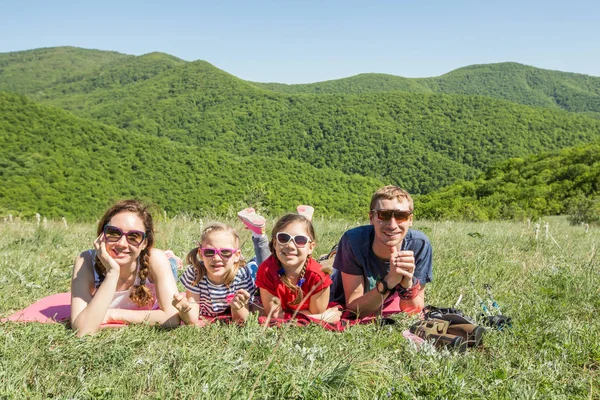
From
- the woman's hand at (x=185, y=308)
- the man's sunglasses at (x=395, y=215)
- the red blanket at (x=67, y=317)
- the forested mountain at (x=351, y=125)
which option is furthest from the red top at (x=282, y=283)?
the forested mountain at (x=351, y=125)

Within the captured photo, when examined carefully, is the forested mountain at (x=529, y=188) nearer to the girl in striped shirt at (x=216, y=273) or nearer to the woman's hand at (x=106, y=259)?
the girl in striped shirt at (x=216, y=273)

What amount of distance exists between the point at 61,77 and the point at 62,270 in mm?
218459

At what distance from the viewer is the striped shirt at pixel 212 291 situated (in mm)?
3740

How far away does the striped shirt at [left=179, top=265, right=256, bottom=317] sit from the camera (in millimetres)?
3740

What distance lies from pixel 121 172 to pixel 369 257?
68.2 metres

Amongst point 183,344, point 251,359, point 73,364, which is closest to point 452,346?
point 251,359

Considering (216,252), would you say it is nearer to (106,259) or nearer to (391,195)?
(106,259)

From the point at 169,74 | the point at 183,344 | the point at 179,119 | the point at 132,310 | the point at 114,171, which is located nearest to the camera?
the point at 183,344

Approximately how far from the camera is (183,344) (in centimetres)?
286

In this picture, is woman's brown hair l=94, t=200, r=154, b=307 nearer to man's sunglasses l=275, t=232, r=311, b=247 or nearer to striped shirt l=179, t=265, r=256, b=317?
striped shirt l=179, t=265, r=256, b=317

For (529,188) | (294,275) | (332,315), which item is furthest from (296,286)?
(529,188)

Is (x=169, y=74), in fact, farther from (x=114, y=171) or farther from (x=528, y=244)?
(x=528, y=244)

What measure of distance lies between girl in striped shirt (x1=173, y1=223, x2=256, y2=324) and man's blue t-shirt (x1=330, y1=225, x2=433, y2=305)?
32.0 inches

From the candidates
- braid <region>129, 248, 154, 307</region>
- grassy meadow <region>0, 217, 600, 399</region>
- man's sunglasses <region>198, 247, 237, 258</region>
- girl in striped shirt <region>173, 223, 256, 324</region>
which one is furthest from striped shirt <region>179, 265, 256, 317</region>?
grassy meadow <region>0, 217, 600, 399</region>
